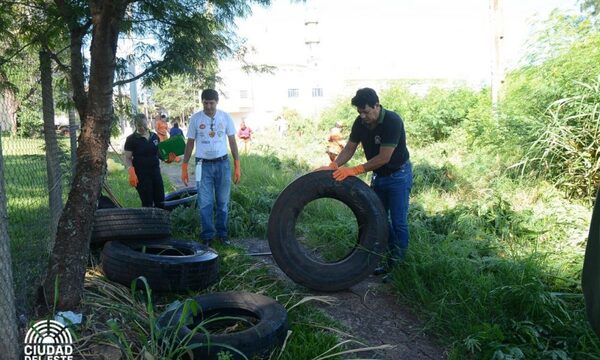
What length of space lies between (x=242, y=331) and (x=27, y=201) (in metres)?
2.22

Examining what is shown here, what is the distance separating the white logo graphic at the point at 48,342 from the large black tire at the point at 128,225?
5.12 feet

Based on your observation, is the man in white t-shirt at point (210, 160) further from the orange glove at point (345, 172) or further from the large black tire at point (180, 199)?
the orange glove at point (345, 172)

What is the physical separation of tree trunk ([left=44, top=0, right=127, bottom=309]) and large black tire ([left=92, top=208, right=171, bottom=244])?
1.07m

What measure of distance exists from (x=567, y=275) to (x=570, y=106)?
3.93 metres

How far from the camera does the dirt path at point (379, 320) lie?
3264 millimetres

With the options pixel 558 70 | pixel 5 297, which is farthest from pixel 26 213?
pixel 558 70

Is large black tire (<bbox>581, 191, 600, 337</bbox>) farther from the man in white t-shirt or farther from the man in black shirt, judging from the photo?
the man in white t-shirt

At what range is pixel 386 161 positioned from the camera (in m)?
4.19

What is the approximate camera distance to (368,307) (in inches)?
155

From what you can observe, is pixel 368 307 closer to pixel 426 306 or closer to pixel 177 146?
pixel 426 306

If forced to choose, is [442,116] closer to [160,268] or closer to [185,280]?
[185,280]

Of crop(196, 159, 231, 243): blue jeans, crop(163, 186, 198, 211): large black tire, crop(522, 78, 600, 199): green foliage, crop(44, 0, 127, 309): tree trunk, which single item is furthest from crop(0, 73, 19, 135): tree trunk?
crop(522, 78, 600, 199): green foliage

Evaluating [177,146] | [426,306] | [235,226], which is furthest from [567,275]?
[177,146]

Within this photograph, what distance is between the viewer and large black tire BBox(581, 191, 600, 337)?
1121 mm
